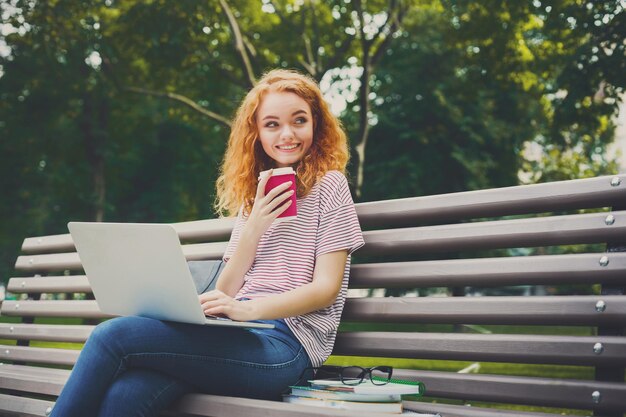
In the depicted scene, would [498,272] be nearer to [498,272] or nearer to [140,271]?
[498,272]

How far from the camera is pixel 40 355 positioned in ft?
13.7

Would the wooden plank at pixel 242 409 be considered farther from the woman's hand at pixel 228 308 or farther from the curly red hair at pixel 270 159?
the curly red hair at pixel 270 159

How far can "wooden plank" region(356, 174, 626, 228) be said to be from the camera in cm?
259

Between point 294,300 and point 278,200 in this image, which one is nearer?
point 294,300

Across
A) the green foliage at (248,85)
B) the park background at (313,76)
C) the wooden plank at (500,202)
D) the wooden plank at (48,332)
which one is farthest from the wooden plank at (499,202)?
the green foliage at (248,85)

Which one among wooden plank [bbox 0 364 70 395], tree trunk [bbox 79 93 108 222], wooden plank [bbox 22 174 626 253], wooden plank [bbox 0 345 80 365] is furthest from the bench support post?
tree trunk [bbox 79 93 108 222]

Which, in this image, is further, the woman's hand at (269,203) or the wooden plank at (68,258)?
the wooden plank at (68,258)

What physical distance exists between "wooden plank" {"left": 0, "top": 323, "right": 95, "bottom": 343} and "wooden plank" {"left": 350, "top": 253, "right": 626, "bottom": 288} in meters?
1.64

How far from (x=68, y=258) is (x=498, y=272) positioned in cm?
273

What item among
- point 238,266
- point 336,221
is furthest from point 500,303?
point 238,266

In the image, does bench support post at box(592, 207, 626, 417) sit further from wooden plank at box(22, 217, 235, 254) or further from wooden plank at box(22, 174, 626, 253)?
wooden plank at box(22, 217, 235, 254)

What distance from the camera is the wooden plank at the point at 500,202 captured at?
2590mm

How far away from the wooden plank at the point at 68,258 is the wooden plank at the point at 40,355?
1.67ft

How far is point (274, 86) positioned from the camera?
3.35 metres
